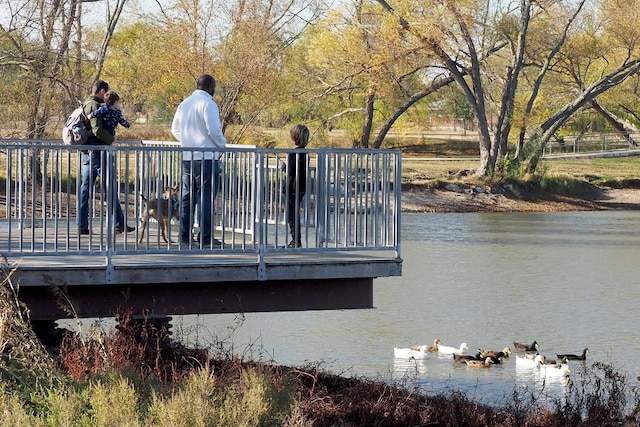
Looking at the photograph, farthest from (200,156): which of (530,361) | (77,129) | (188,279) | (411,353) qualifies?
(530,361)

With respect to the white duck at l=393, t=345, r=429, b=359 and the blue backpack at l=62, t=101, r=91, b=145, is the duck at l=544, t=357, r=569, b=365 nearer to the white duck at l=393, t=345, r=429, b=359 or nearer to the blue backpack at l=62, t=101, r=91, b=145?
the white duck at l=393, t=345, r=429, b=359

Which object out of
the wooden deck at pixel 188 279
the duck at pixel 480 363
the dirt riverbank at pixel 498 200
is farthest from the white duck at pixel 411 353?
the dirt riverbank at pixel 498 200

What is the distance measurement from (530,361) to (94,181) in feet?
21.0

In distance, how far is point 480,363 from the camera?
16.5 meters

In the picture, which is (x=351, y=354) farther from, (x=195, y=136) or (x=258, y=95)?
(x=258, y=95)

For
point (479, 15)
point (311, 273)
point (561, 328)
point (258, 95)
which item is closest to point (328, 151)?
point (311, 273)

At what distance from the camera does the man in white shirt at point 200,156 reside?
1268 cm

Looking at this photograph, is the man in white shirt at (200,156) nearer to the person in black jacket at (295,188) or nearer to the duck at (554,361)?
the person in black jacket at (295,188)

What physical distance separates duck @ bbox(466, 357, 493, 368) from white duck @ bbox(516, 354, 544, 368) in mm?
376

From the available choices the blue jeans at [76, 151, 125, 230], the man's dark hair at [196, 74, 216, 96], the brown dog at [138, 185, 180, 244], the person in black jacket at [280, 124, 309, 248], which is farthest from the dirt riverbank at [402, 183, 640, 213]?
the man's dark hair at [196, 74, 216, 96]

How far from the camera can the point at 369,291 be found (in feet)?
42.9

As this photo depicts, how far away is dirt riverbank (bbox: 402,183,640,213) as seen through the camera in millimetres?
44656

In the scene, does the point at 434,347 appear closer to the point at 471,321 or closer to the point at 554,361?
the point at 554,361

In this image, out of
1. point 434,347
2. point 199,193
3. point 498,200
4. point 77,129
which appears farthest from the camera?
point 498,200
